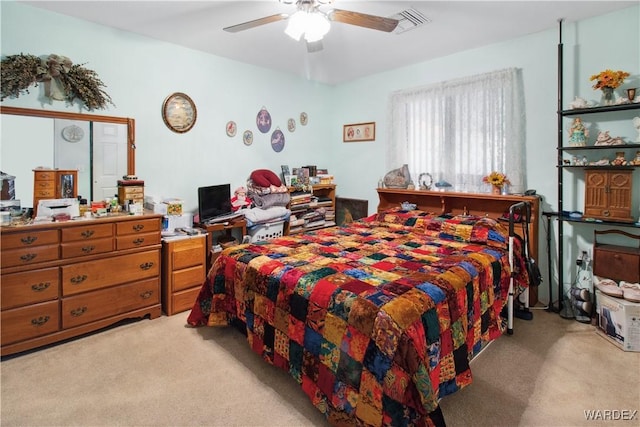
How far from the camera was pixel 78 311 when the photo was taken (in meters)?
2.76

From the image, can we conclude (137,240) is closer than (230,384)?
No

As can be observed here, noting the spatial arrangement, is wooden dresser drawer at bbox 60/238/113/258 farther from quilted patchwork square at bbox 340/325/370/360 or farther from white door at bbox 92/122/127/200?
quilted patchwork square at bbox 340/325/370/360

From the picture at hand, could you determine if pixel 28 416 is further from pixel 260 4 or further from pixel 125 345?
pixel 260 4

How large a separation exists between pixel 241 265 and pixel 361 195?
2871 millimetres

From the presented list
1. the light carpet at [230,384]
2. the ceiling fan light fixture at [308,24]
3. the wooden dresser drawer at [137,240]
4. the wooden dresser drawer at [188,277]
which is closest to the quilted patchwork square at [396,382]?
the light carpet at [230,384]

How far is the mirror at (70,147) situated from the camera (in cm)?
282

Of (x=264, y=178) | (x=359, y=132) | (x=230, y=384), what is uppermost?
(x=359, y=132)

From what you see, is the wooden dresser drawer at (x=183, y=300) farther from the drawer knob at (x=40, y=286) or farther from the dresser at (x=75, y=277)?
the drawer knob at (x=40, y=286)

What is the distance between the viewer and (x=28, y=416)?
76.0 inches

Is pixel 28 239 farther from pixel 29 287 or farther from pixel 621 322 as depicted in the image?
pixel 621 322

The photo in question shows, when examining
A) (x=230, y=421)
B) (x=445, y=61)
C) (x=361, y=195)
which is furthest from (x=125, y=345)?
(x=445, y=61)

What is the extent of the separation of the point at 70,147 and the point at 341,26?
8.86 feet

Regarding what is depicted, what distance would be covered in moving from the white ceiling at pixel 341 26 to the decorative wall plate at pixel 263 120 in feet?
1.94

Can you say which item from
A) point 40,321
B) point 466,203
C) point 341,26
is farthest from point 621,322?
point 40,321
